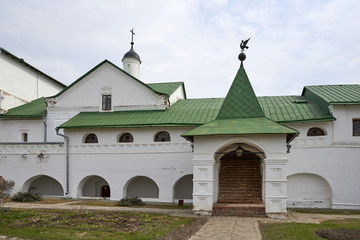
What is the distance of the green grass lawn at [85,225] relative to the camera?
8406 millimetres

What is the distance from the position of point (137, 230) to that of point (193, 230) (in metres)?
1.71

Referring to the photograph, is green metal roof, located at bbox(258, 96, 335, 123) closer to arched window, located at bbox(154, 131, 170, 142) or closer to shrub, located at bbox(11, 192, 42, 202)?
arched window, located at bbox(154, 131, 170, 142)

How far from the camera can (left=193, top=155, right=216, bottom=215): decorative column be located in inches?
490

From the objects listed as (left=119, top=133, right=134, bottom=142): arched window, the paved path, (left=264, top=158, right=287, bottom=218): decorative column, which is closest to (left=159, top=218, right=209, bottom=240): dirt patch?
the paved path

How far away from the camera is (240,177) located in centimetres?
1541

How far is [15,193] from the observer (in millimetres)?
18328

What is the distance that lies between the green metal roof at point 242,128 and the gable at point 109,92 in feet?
21.5

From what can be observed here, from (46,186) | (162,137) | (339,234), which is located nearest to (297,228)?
(339,234)

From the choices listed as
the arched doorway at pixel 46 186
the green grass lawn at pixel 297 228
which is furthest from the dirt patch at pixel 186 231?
the arched doorway at pixel 46 186

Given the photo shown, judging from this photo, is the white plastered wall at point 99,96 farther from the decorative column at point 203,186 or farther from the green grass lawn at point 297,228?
the green grass lawn at point 297,228

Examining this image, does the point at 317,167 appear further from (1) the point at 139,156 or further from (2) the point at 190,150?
(1) the point at 139,156

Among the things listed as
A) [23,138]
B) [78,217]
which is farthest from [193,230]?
[23,138]

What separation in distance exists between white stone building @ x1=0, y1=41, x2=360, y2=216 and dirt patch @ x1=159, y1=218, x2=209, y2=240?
5.12 ft

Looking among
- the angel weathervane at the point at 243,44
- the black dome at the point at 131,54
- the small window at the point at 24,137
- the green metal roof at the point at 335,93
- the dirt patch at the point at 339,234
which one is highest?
the black dome at the point at 131,54
